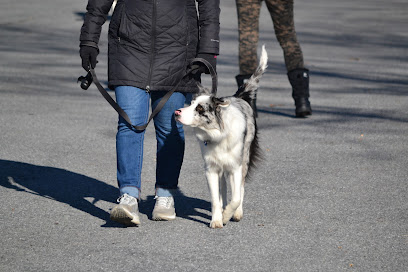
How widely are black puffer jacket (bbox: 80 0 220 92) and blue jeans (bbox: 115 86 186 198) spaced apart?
13 cm

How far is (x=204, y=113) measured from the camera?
188 inches

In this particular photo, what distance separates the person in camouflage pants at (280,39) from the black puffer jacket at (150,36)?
8.99ft

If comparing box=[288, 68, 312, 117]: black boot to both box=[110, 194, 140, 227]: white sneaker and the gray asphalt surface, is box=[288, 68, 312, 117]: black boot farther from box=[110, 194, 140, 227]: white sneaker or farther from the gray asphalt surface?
box=[110, 194, 140, 227]: white sneaker

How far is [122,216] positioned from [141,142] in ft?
2.19

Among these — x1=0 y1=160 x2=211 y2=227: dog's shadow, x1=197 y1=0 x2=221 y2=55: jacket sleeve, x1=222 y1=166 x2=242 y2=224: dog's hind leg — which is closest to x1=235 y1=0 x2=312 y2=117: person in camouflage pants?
x1=0 y1=160 x2=211 y2=227: dog's shadow

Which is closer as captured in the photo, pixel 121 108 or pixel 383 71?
pixel 121 108

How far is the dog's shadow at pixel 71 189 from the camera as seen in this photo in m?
5.52

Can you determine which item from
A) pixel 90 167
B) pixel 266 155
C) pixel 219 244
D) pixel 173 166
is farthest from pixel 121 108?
pixel 266 155

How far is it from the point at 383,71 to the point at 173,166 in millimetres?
7900

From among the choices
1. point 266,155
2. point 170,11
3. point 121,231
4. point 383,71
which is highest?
point 170,11

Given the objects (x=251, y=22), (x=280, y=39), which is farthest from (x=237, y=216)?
(x=280, y=39)

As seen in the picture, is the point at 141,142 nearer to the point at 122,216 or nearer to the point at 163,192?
the point at 163,192

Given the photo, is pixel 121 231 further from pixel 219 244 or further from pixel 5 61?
pixel 5 61

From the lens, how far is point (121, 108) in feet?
16.7
